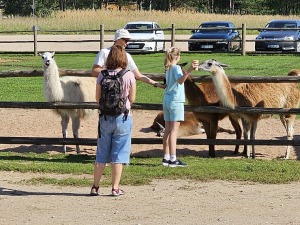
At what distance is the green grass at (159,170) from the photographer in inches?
388

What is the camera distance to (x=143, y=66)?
2639cm

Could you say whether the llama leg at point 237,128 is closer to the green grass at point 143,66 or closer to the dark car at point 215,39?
the green grass at point 143,66

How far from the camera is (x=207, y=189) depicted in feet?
30.5

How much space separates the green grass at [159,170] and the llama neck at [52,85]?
44.0 inches

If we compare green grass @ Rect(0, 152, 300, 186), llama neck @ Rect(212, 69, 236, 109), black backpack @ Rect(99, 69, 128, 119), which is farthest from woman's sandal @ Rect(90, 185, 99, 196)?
llama neck @ Rect(212, 69, 236, 109)

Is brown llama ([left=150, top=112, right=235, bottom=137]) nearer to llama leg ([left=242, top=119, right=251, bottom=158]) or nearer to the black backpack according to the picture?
llama leg ([left=242, top=119, right=251, bottom=158])

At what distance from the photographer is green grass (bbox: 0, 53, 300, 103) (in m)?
19.5

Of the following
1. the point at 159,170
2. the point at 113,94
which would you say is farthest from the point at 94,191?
the point at 159,170

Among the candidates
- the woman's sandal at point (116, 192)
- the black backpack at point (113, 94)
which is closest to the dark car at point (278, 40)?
the woman's sandal at point (116, 192)

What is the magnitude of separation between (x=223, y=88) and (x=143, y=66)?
14955mm

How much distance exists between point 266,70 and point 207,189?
50.0 feet

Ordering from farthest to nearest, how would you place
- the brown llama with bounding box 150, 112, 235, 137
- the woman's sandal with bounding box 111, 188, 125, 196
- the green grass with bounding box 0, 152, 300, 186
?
the brown llama with bounding box 150, 112, 235, 137 → the green grass with bounding box 0, 152, 300, 186 → the woman's sandal with bounding box 111, 188, 125, 196

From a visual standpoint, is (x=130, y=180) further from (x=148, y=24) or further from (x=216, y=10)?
(x=216, y=10)

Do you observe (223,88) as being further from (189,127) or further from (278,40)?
(278,40)
